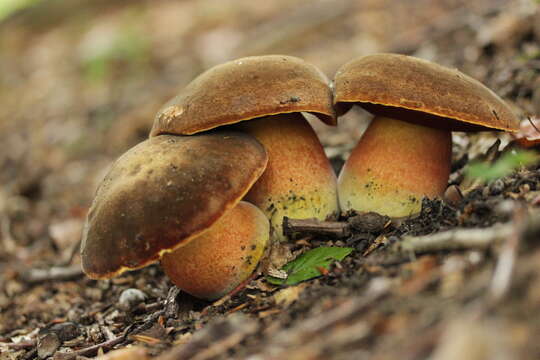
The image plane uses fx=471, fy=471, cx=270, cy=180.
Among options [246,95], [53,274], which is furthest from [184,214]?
[53,274]

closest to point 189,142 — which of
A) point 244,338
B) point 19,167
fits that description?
point 244,338

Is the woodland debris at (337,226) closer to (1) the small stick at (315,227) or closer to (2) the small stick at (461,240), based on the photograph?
(1) the small stick at (315,227)

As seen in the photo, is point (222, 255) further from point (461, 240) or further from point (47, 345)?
point (461, 240)

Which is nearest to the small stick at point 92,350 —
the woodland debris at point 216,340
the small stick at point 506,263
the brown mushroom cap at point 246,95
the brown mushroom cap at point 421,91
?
the woodland debris at point 216,340

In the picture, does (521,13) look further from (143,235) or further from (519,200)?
(143,235)

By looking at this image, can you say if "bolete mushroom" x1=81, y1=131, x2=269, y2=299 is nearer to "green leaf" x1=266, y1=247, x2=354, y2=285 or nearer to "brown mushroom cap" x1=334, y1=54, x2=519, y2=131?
"green leaf" x1=266, y1=247, x2=354, y2=285

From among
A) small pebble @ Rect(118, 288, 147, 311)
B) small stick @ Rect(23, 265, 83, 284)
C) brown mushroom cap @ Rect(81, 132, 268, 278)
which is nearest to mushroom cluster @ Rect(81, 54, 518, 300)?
brown mushroom cap @ Rect(81, 132, 268, 278)
